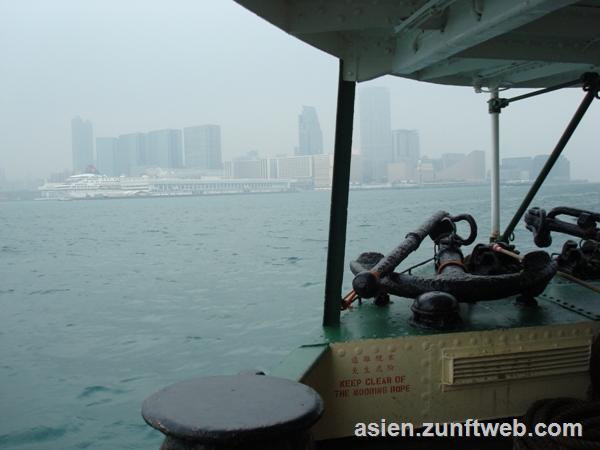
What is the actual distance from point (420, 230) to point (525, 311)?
1.00 m

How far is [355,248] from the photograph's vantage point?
3234 cm

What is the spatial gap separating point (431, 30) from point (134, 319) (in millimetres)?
16611

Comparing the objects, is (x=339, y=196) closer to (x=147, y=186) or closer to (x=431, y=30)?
(x=431, y=30)

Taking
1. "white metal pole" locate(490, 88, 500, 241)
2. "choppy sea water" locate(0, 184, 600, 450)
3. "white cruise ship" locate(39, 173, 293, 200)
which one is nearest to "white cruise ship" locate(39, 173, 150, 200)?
"white cruise ship" locate(39, 173, 293, 200)

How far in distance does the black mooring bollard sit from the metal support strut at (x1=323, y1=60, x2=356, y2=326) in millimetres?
2327

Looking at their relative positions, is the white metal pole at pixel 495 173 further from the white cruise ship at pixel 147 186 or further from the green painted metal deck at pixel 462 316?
the white cruise ship at pixel 147 186

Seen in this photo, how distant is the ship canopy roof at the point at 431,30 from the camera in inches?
108

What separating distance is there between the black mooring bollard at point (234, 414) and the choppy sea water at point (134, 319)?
2.74 metres

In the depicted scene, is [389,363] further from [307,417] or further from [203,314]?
[203,314]

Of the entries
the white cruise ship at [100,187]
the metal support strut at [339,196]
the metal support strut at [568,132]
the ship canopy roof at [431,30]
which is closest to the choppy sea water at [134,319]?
the metal support strut at [339,196]

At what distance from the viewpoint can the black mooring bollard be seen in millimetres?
1577

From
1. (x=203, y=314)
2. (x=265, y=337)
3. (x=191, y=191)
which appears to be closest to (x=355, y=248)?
(x=203, y=314)

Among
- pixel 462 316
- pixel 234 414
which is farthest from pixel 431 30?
pixel 234 414

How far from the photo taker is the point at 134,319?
721 inches
